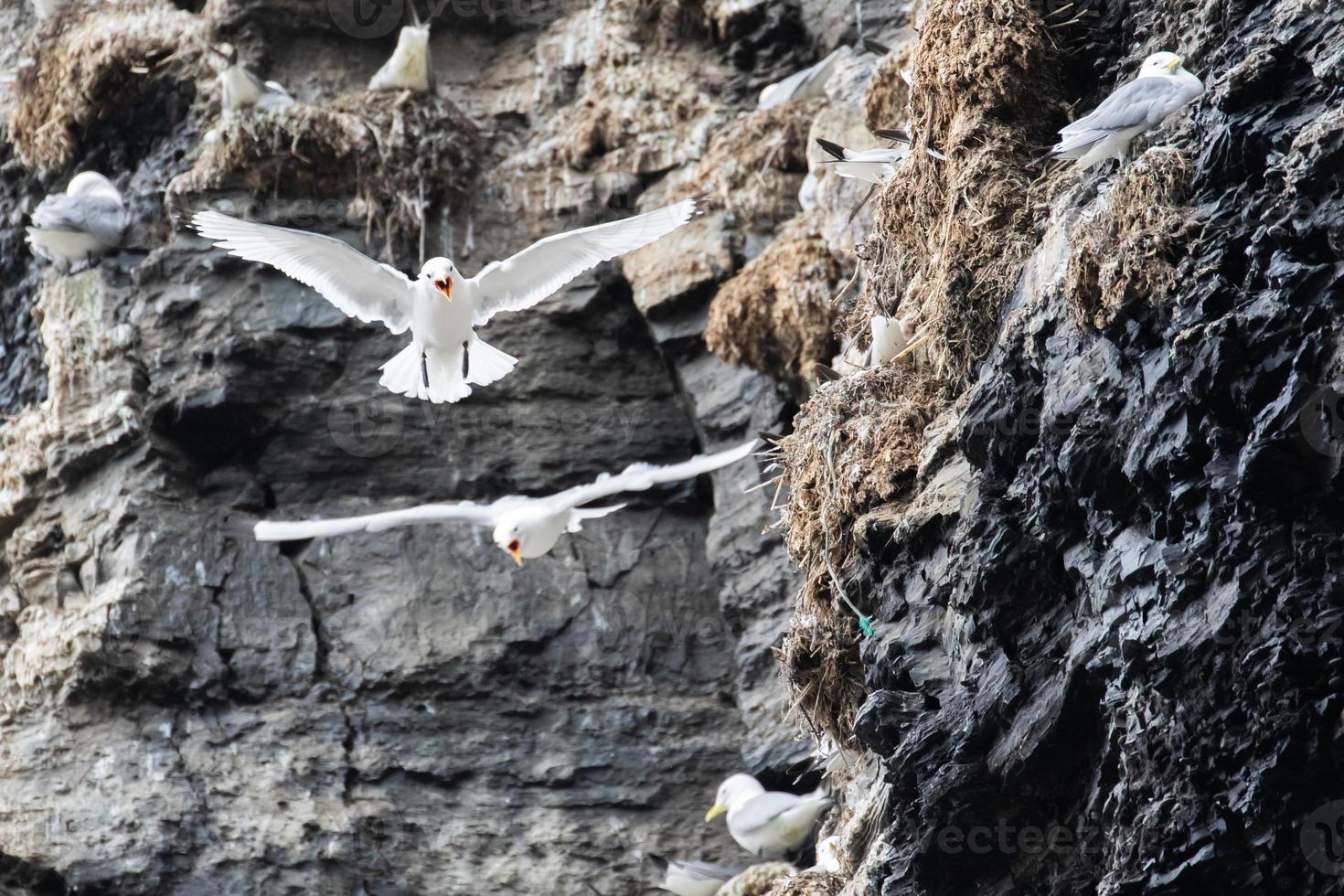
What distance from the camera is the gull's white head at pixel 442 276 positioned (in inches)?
345

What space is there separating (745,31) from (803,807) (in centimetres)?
559

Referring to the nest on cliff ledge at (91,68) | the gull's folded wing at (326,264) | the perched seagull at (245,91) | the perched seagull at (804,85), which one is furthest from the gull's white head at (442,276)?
the nest on cliff ledge at (91,68)

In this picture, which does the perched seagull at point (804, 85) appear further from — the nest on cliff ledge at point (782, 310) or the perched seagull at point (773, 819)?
the perched seagull at point (773, 819)

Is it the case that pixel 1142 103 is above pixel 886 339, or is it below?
above

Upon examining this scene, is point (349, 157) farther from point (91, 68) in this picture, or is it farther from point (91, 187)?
point (91, 68)

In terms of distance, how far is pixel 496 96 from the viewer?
41.6 feet

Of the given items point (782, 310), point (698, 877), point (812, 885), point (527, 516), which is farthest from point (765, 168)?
point (812, 885)

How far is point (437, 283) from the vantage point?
28.8 ft

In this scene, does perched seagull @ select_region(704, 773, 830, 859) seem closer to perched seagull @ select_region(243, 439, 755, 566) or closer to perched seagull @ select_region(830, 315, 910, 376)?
perched seagull @ select_region(243, 439, 755, 566)

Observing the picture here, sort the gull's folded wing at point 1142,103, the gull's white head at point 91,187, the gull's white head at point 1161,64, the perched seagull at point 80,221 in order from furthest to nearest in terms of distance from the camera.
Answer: the gull's white head at point 91,187
the perched seagull at point 80,221
the gull's white head at point 1161,64
the gull's folded wing at point 1142,103

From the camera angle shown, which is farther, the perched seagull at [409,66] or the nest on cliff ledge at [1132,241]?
the perched seagull at [409,66]

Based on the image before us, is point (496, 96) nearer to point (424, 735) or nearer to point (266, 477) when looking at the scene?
point (266, 477)

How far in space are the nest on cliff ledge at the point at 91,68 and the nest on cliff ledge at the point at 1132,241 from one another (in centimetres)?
828

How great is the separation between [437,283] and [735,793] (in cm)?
334
